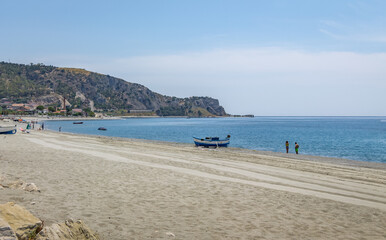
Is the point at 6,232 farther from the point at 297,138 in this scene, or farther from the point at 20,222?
the point at 297,138

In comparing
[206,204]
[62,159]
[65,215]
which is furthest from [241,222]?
[62,159]

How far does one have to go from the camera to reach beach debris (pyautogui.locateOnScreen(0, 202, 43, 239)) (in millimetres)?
5676

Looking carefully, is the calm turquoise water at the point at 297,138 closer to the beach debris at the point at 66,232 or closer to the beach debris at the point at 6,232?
the beach debris at the point at 66,232

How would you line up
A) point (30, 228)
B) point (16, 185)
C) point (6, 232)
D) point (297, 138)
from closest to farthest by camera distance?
point (6, 232) < point (30, 228) < point (16, 185) < point (297, 138)

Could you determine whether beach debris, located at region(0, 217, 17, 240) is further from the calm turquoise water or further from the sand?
the calm turquoise water

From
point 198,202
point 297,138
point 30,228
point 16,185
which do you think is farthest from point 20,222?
point 297,138

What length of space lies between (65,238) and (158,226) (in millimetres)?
2964

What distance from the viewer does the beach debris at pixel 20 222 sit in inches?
223

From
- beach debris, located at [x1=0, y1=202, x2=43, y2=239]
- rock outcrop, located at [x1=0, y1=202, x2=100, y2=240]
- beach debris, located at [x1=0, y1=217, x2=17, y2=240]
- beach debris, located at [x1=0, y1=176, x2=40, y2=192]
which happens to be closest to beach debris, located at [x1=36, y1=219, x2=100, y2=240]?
rock outcrop, located at [x1=0, y1=202, x2=100, y2=240]

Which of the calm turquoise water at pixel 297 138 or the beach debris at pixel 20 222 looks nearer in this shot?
the beach debris at pixel 20 222

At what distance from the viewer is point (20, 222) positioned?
19.3 feet

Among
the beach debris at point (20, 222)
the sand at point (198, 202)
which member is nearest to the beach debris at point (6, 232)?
the beach debris at point (20, 222)

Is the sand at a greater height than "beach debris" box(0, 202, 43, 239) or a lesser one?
lesser

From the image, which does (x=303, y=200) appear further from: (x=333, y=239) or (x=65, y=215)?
(x=65, y=215)
